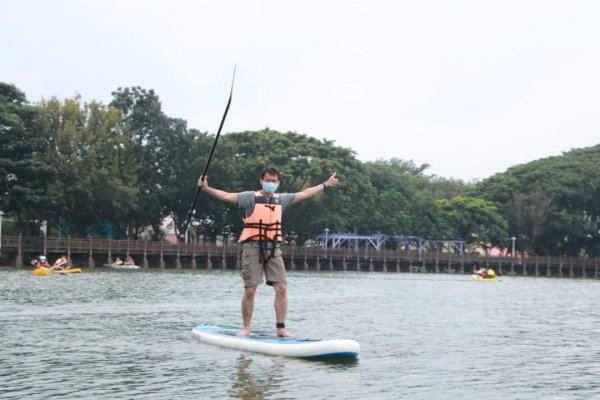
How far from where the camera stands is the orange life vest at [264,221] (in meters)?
15.2

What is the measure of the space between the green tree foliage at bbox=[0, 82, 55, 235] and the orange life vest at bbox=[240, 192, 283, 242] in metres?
49.3

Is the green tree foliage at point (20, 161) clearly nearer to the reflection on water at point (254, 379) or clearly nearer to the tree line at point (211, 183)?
the tree line at point (211, 183)

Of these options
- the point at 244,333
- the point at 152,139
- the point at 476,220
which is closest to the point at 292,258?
the point at 152,139

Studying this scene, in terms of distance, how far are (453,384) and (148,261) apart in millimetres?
63315

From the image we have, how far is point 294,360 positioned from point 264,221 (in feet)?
7.45

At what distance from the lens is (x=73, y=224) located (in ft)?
244

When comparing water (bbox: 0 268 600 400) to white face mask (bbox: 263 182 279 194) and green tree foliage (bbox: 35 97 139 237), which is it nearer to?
white face mask (bbox: 263 182 279 194)

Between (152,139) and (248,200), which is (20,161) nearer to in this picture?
(152,139)

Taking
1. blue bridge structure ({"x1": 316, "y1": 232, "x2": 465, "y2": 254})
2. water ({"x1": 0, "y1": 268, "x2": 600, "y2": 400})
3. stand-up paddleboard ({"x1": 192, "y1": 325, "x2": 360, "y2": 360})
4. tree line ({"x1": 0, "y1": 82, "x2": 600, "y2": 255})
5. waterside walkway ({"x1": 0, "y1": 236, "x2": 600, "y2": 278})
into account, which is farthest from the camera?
blue bridge structure ({"x1": 316, "y1": 232, "x2": 465, "y2": 254})

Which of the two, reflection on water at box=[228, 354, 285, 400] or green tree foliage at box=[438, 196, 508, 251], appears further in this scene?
green tree foliage at box=[438, 196, 508, 251]

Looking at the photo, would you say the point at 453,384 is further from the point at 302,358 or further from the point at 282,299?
the point at 282,299

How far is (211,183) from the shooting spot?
8106 cm

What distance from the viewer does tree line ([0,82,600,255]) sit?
2665 inches

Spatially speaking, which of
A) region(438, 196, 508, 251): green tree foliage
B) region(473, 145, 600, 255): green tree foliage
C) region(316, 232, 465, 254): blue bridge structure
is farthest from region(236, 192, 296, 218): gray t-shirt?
region(438, 196, 508, 251): green tree foliage
